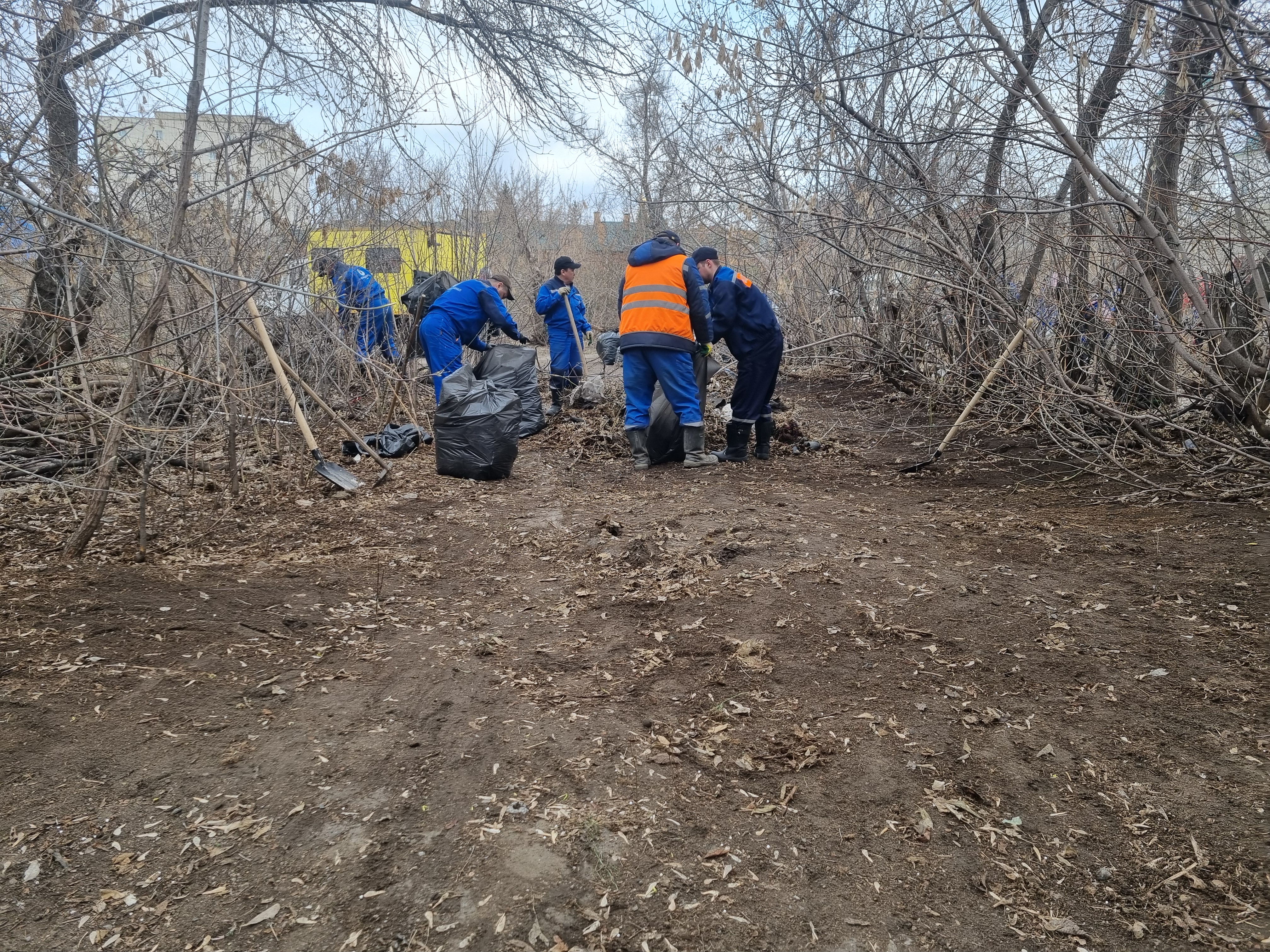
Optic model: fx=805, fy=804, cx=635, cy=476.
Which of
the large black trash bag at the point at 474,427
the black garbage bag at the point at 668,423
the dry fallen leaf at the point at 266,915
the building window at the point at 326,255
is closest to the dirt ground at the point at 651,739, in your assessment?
the dry fallen leaf at the point at 266,915

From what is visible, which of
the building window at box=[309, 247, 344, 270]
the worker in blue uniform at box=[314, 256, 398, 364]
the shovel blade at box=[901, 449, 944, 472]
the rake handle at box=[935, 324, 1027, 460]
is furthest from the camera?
the shovel blade at box=[901, 449, 944, 472]

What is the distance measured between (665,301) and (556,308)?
2848mm

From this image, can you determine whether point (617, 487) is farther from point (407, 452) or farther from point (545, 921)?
point (545, 921)

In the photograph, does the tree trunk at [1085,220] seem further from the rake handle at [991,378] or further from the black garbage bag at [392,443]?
the black garbage bag at [392,443]

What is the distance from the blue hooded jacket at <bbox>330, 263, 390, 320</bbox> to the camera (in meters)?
5.53

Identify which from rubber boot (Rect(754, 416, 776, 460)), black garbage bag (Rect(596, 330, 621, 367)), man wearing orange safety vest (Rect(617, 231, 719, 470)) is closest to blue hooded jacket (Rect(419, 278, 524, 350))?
black garbage bag (Rect(596, 330, 621, 367))

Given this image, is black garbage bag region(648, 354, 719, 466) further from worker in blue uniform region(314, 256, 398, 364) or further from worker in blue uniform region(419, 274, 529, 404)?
worker in blue uniform region(314, 256, 398, 364)

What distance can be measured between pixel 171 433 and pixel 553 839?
319 centimetres

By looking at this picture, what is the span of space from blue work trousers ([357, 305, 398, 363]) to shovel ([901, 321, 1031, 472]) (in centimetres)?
385

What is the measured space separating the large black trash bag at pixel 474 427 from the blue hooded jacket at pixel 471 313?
1.59 m

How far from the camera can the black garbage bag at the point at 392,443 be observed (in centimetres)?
596

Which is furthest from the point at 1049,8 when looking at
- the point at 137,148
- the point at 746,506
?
the point at 137,148

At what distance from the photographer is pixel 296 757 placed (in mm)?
2277

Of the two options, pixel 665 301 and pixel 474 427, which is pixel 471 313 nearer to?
pixel 474 427
